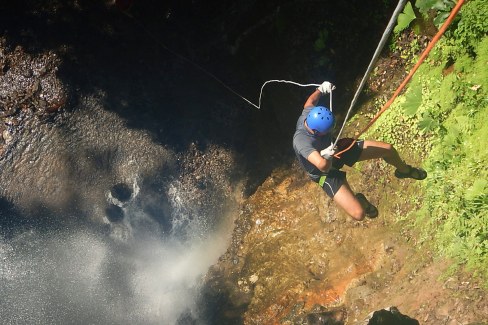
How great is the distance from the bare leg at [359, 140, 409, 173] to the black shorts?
96mm

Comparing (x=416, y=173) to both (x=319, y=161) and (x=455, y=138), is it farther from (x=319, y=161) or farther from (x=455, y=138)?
(x=319, y=161)

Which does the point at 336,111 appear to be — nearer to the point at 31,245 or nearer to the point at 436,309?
the point at 436,309

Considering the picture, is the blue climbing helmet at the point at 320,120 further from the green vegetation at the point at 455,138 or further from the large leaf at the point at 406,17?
the large leaf at the point at 406,17

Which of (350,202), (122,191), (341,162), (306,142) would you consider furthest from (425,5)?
(122,191)

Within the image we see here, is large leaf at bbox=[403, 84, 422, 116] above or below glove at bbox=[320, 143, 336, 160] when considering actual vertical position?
below

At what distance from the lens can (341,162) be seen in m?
5.85

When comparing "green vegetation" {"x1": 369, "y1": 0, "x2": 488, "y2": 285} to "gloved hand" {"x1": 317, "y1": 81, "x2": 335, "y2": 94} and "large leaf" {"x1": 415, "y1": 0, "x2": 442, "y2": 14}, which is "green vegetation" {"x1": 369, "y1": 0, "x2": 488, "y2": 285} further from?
"gloved hand" {"x1": 317, "y1": 81, "x2": 335, "y2": 94}

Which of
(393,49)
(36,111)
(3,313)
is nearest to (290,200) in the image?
(393,49)

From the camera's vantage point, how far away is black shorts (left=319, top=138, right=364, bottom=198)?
5598 mm

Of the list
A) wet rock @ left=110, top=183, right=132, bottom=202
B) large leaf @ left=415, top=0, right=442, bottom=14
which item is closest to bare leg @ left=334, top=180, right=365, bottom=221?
large leaf @ left=415, top=0, right=442, bottom=14

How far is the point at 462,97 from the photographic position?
17.5 feet

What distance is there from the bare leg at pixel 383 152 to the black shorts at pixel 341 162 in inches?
3.8

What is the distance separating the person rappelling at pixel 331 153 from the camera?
5.24 m

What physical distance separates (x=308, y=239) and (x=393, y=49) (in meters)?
4.12
